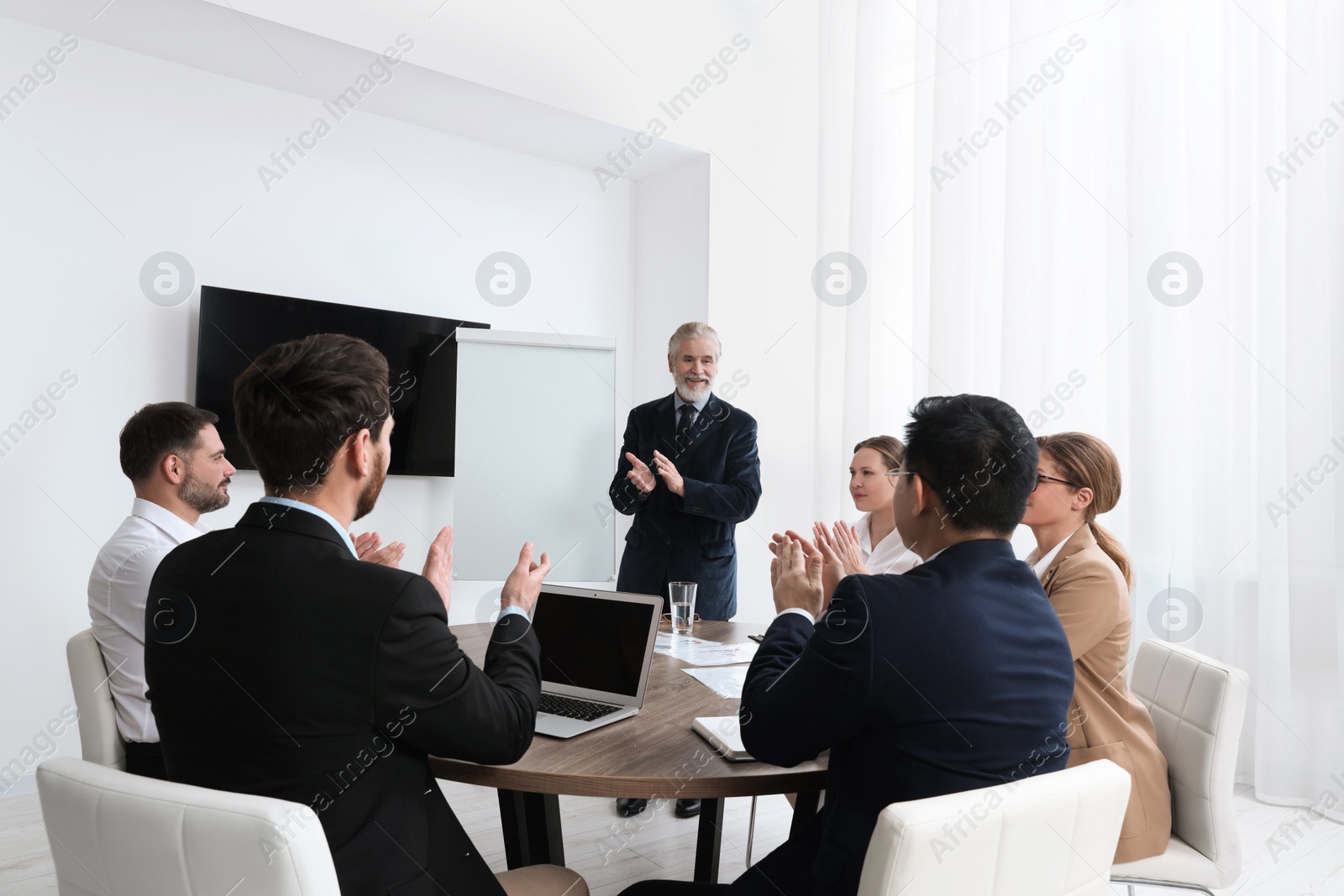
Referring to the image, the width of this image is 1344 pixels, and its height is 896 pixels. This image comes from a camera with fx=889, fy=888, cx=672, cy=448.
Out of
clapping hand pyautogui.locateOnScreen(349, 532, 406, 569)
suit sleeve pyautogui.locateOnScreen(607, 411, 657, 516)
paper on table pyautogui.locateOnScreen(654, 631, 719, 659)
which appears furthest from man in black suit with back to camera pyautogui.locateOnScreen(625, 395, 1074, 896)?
suit sleeve pyautogui.locateOnScreen(607, 411, 657, 516)

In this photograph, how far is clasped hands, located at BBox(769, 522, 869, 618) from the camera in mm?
1681

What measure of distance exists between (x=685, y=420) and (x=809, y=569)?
72.9 inches

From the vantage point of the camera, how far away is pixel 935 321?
14.9ft

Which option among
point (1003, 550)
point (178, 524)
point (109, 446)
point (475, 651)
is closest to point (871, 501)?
point (475, 651)

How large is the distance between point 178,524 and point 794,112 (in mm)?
4336

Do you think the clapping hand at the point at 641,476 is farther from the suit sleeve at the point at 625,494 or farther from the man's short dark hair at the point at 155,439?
the man's short dark hair at the point at 155,439

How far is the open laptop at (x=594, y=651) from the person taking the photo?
1.85 meters

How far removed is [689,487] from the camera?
10.5 ft

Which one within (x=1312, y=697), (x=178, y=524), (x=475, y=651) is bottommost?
(x=1312, y=697)

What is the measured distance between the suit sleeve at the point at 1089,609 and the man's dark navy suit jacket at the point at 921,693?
1.70ft

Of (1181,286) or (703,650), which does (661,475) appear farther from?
(1181,286)

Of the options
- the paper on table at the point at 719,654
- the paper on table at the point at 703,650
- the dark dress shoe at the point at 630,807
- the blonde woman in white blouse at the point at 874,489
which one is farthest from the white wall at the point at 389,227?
the paper on table at the point at 719,654

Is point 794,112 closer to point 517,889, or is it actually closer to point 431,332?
point 431,332

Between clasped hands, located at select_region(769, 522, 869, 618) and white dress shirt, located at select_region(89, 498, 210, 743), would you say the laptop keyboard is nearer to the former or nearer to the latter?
clasped hands, located at select_region(769, 522, 869, 618)
